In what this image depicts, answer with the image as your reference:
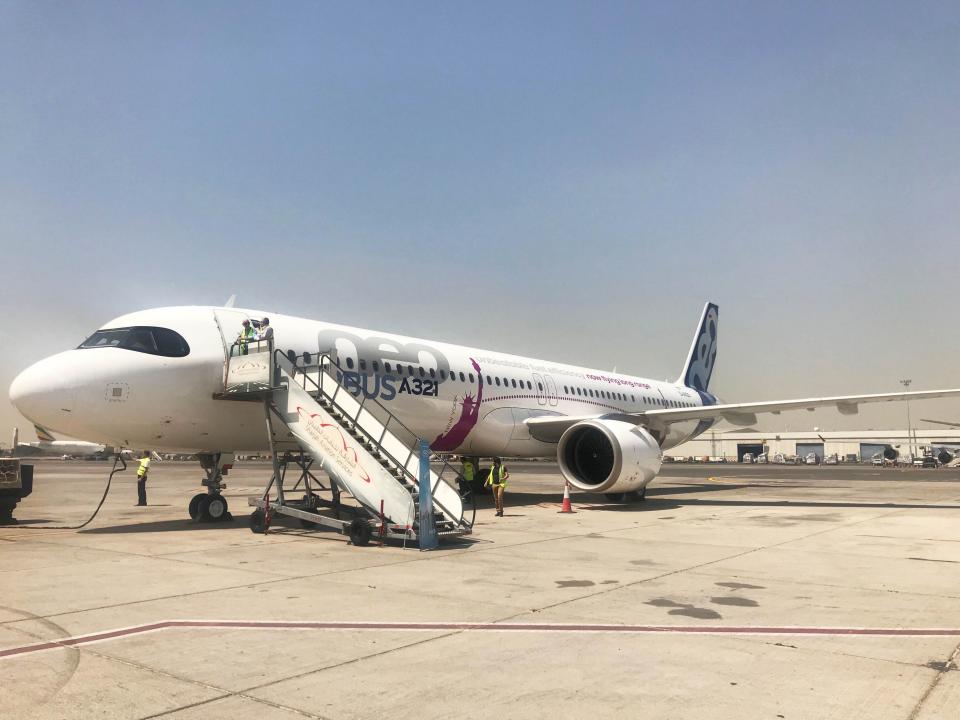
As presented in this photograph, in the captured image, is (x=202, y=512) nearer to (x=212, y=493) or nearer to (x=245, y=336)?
(x=212, y=493)

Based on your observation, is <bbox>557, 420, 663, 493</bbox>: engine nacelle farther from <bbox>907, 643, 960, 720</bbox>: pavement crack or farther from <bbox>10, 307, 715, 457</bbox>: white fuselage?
<bbox>907, 643, 960, 720</bbox>: pavement crack

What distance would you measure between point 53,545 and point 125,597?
5.00 meters

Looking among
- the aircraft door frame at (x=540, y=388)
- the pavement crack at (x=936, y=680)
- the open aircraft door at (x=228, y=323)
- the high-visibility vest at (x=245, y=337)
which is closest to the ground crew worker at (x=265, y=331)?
the high-visibility vest at (x=245, y=337)

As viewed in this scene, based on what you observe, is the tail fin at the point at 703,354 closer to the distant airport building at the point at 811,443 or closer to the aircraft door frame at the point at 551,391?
the aircraft door frame at the point at 551,391

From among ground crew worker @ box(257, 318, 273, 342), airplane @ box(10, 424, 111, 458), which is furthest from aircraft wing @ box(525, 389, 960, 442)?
airplane @ box(10, 424, 111, 458)

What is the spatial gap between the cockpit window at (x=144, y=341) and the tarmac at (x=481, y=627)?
125 inches

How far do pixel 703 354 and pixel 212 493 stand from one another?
919 inches

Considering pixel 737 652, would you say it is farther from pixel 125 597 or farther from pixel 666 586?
pixel 125 597

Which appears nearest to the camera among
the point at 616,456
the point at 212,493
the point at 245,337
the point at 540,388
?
the point at 245,337

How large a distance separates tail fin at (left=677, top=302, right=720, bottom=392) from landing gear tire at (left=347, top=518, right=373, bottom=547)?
22.3 meters

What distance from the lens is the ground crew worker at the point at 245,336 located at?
13.3m

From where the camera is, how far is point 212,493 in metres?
14.3

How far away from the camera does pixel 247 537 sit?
1197cm

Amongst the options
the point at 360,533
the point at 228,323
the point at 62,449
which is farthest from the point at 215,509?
the point at 62,449
